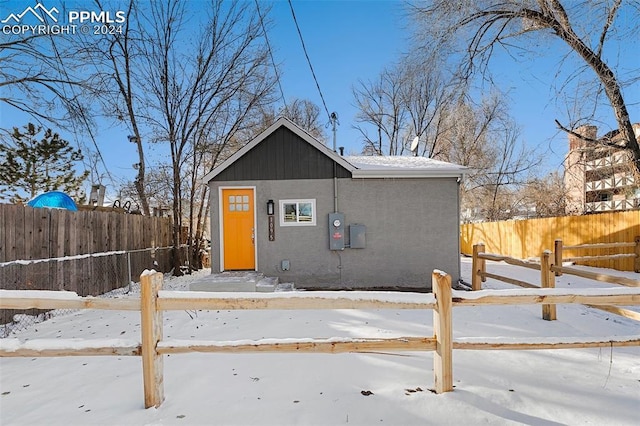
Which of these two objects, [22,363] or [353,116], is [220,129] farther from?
[353,116]

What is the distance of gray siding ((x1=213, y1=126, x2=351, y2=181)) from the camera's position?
299 inches

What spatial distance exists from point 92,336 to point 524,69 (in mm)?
10022

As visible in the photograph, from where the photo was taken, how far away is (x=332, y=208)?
761 cm

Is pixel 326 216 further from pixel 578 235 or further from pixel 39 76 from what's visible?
pixel 578 235

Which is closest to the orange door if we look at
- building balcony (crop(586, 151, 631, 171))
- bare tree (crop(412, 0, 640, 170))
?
bare tree (crop(412, 0, 640, 170))

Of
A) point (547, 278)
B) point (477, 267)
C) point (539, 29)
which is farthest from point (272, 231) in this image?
point (539, 29)

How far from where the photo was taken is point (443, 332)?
7.73ft

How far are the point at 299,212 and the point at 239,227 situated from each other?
1.51 meters

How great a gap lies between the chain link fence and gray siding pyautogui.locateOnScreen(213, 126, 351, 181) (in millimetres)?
3492

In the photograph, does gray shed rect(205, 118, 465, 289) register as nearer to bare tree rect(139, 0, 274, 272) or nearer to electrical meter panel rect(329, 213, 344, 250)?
electrical meter panel rect(329, 213, 344, 250)

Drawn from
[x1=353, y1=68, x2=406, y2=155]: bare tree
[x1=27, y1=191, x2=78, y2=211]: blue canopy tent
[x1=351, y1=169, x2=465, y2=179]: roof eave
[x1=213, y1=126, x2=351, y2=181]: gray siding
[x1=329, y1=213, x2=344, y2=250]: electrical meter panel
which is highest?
[x1=353, y1=68, x2=406, y2=155]: bare tree

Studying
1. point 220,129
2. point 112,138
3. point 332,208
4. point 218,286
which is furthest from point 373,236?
point 112,138

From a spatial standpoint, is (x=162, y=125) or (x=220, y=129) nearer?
(x=162, y=125)

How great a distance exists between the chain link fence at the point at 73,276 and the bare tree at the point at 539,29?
9.45 metres
